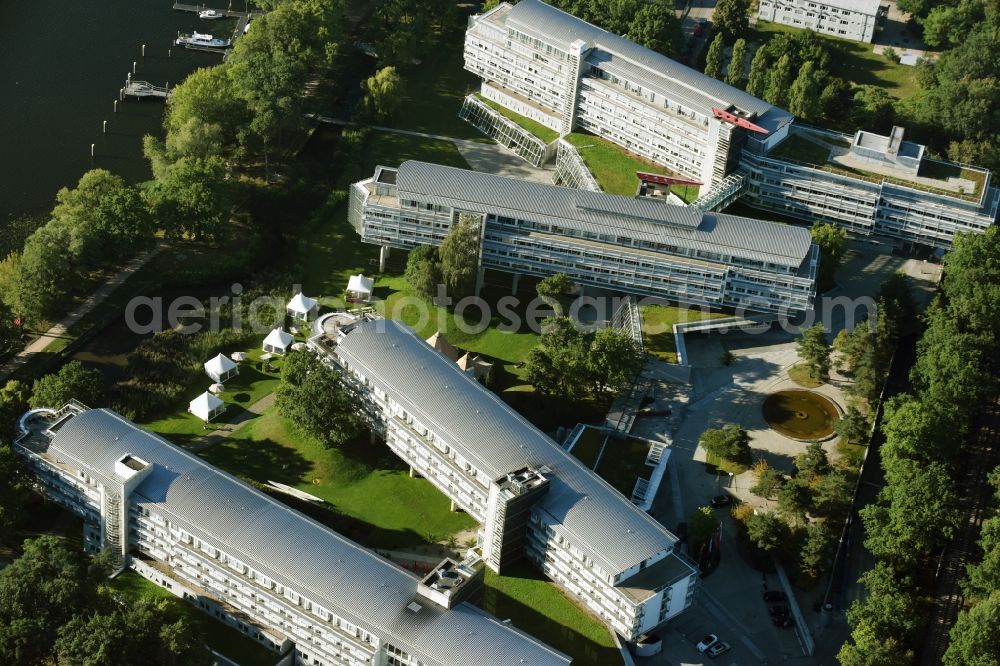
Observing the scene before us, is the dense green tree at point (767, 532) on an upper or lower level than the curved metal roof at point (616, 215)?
lower

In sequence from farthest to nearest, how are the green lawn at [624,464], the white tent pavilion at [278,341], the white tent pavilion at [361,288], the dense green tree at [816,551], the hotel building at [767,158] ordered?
the hotel building at [767,158], the white tent pavilion at [361,288], the white tent pavilion at [278,341], the green lawn at [624,464], the dense green tree at [816,551]

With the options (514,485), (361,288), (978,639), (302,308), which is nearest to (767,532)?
(978,639)

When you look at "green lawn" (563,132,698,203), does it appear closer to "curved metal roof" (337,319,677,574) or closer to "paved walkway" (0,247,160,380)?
"curved metal roof" (337,319,677,574)

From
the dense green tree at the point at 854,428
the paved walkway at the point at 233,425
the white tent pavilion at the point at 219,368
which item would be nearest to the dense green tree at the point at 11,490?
the paved walkway at the point at 233,425

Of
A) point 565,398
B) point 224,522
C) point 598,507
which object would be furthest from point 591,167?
point 224,522

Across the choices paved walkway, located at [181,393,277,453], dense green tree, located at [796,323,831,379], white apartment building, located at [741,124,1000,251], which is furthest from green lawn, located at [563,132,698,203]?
paved walkway, located at [181,393,277,453]

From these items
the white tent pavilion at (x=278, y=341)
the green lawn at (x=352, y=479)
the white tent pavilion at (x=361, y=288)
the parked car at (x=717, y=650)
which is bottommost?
the parked car at (x=717, y=650)

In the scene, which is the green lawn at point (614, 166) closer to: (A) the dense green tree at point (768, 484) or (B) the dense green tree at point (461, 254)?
(B) the dense green tree at point (461, 254)
